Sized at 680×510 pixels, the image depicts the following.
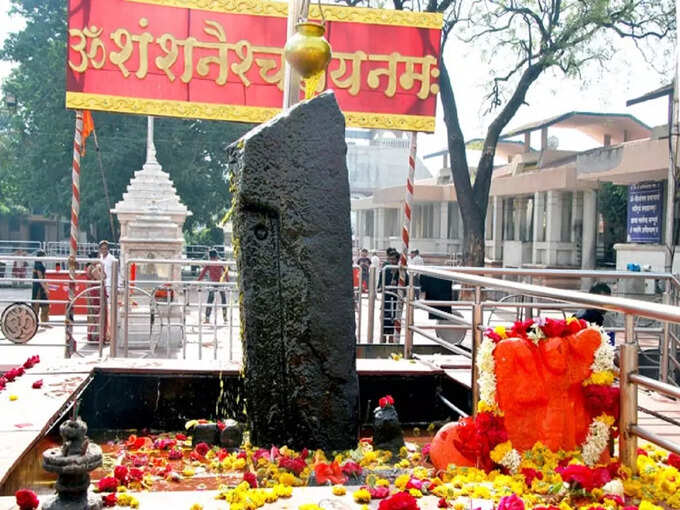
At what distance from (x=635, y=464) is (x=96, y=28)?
872cm

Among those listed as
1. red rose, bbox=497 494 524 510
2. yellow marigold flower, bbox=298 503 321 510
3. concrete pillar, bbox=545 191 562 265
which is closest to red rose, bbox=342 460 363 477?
yellow marigold flower, bbox=298 503 321 510

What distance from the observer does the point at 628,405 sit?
3.14 metres

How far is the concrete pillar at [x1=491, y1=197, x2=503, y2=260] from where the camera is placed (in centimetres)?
2809

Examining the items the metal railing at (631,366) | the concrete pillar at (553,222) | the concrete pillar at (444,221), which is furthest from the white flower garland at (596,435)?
the concrete pillar at (444,221)

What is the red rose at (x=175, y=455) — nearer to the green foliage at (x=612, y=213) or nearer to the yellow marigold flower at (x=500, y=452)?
the yellow marigold flower at (x=500, y=452)

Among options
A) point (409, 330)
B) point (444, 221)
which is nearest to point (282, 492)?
point (409, 330)

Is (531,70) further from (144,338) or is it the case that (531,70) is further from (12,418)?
(12,418)

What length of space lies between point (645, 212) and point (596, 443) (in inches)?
566

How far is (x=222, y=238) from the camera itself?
41125mm

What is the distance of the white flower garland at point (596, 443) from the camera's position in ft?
11.1

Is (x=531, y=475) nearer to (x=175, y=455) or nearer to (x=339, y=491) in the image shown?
(x=339, y=491)

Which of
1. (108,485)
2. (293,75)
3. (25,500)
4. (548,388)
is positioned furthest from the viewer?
(293,75)

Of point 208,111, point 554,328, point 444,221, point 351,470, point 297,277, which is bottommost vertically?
point 351,470

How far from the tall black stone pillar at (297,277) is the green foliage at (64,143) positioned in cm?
2636
